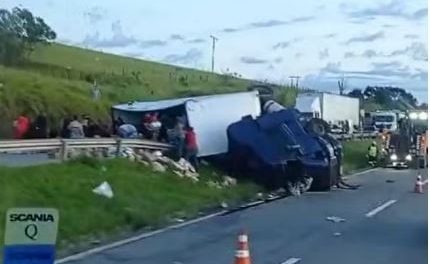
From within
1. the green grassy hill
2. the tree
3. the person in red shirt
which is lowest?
the person in red shirt

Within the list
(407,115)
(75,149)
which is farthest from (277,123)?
(407,115)

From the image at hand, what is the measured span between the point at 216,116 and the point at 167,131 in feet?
5.38

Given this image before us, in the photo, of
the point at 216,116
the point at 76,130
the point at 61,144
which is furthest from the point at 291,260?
the point at 216,116

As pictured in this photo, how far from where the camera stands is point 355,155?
5072cm

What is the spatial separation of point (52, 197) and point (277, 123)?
37.5 feet

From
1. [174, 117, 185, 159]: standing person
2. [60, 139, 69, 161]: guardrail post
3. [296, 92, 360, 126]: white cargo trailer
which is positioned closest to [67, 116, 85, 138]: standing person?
[174, 117, 185, 159]: standing person

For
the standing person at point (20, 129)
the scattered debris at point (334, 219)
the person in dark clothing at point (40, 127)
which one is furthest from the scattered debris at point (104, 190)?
the person in dark clothing at point (40, 127)

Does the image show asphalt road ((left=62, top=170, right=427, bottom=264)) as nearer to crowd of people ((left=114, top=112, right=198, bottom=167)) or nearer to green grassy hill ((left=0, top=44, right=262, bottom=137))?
crowd of people ((left=114, top=112, right=198, bottom=167))

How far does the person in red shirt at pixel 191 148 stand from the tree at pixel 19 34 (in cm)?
883

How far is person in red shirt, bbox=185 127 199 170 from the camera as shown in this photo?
34.5 m

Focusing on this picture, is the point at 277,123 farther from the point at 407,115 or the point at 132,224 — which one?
the point at 407,115

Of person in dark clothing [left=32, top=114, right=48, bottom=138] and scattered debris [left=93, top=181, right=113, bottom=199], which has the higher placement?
person in dark clothing [left=32, top=114, right=48, bottom=138]

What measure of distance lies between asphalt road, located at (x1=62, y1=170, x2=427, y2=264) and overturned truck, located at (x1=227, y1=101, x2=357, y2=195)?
8.84ft

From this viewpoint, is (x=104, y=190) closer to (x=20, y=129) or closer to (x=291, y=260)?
(x=20, y=129)
